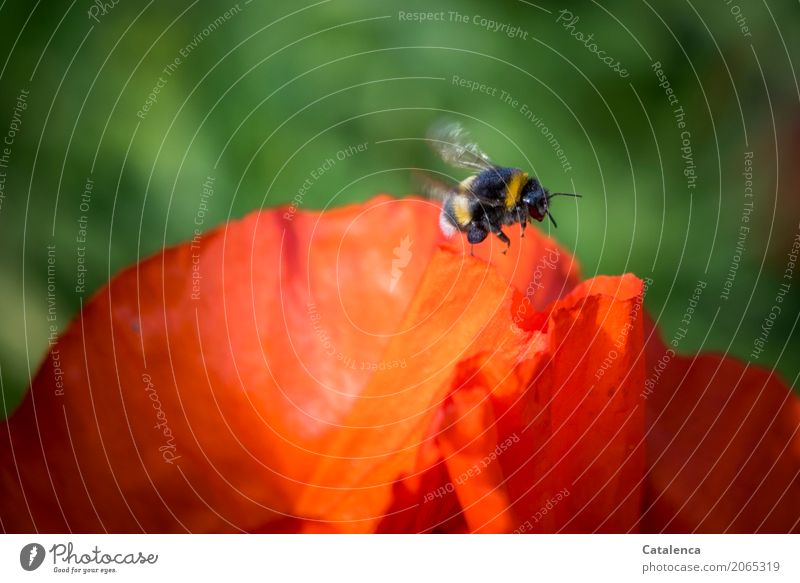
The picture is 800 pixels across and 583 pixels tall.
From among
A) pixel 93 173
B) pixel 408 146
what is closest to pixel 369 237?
pixel 408 146

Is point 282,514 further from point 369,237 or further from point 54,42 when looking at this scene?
point 54,42

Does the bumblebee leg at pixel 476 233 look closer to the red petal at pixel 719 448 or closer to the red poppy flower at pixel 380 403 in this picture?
the red poppy flower at pixel 380 403

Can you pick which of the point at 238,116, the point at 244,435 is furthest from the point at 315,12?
the point at 244,435

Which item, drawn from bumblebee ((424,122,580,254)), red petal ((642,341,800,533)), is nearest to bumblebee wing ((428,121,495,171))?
bumblebee ((424,122,580,254))

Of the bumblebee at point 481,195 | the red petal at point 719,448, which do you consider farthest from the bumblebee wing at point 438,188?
the red petal at point 719,448

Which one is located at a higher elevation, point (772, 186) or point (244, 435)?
point (772, 186)
